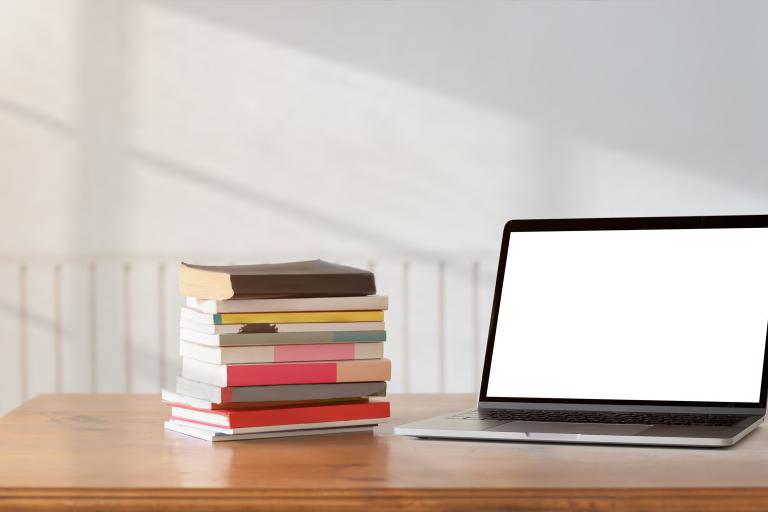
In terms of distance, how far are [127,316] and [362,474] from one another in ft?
9.31

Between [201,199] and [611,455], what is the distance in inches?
110

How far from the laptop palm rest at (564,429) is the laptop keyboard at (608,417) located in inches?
1.1

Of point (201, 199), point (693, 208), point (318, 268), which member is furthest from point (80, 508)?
point (693, 208)

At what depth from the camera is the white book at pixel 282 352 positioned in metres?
1.08

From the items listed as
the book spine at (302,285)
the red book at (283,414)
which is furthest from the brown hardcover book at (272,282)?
the red book at (283,414)

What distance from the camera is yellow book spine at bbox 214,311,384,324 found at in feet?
3.57

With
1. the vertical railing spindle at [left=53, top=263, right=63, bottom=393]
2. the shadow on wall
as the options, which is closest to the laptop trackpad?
the shadow on wall

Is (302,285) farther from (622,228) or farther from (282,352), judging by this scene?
(622,228)

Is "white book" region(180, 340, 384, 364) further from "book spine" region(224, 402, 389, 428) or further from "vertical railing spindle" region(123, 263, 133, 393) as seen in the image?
"vertical railing spindle" region(123, 263, 133, 393)

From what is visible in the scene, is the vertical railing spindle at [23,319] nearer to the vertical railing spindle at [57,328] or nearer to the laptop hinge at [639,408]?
the vertical railing spindle at [57,328]

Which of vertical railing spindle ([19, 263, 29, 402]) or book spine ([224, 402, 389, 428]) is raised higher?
book spine ([224, 402, 389, 428])

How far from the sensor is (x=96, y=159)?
3.53 metres

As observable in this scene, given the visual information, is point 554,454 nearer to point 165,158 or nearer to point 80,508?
point 80,508

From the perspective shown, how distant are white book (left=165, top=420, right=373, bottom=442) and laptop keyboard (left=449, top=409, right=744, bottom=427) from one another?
0.41ft
